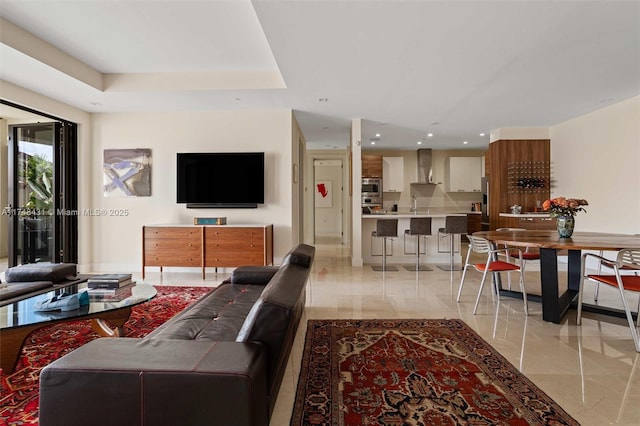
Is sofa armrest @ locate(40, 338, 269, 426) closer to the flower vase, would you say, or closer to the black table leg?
the black table leg

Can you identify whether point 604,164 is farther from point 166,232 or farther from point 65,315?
point 65,315

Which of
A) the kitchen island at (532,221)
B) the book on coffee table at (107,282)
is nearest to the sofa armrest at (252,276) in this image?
the book on coffee table at (107,282)

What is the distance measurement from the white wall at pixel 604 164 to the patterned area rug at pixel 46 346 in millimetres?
6464

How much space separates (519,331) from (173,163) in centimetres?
529

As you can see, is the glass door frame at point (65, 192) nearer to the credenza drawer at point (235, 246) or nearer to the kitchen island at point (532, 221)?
the credenza drawer at point (235, 246)

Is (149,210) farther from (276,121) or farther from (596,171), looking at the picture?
(596,171)

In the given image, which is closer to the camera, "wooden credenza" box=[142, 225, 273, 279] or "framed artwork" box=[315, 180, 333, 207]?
"wooden credenza" box=[142, 225, 273, 279]

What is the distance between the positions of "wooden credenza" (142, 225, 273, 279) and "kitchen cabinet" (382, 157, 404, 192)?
4.79m

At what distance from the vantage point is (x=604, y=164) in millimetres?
5320

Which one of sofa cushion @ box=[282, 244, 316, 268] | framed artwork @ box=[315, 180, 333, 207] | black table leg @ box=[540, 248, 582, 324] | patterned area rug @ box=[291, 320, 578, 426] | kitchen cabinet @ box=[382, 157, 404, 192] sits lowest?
patterned area rug @ box=[291, 320, 578, 426]

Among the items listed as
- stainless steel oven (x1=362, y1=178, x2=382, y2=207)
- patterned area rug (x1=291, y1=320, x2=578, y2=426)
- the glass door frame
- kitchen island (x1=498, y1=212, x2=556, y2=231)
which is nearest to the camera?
patterned area rug (x1=291, y1=320, x2=578, y2=426)

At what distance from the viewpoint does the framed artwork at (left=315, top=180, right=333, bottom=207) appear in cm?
948

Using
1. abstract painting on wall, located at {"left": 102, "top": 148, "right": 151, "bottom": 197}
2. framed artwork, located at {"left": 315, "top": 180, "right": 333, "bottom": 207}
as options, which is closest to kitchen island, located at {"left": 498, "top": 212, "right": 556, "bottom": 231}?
framed artwork, located at {"left": 315, "top": 180, "right": 333, "bottom": 207}

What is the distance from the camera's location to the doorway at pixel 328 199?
9422 mm
